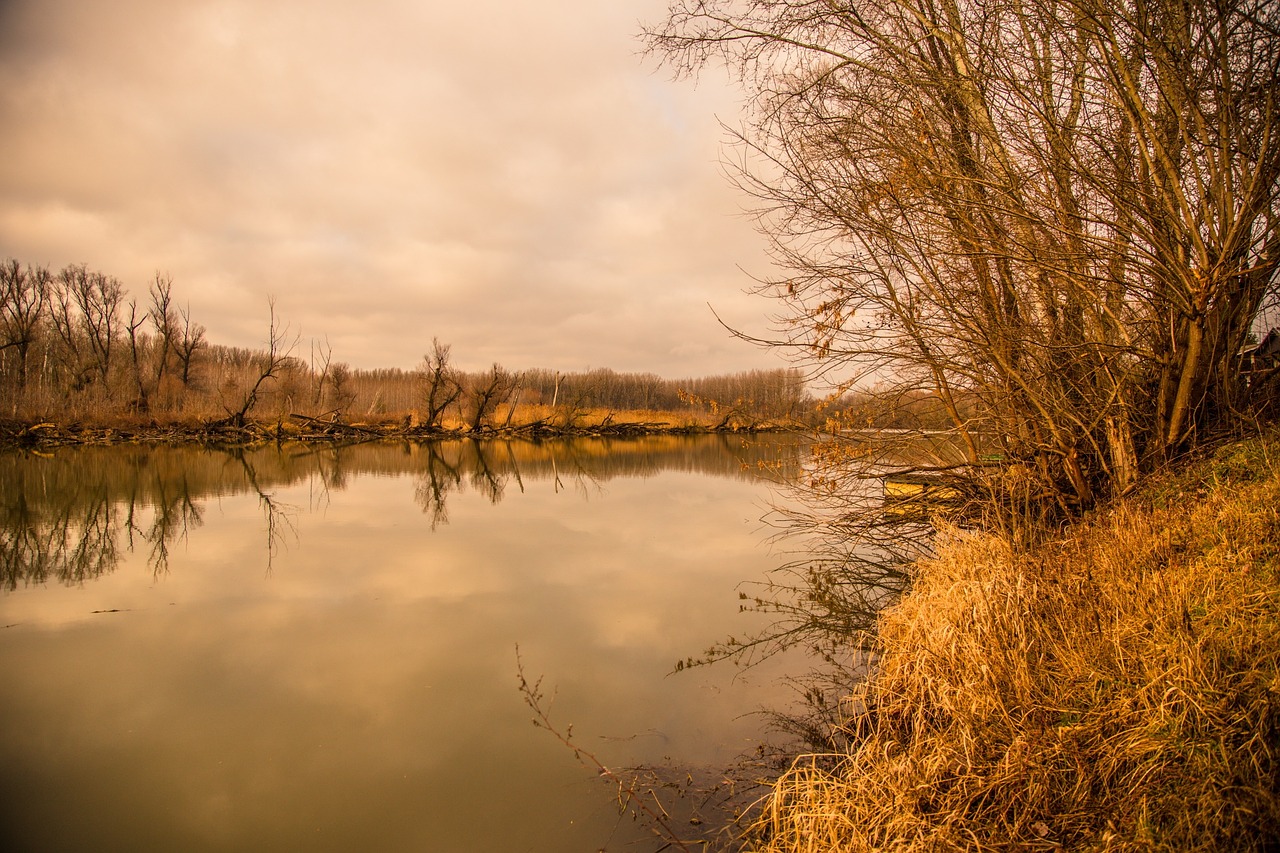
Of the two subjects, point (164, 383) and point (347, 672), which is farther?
point (164, 383)

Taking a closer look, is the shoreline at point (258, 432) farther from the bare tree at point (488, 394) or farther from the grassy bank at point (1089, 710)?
the grassy bank at point (1089, 710)

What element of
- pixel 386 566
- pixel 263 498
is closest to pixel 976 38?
pixel 386 566

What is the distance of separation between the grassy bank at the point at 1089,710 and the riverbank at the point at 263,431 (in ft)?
51.7

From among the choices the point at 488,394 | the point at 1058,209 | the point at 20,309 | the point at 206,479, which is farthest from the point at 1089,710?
the point at 20,309

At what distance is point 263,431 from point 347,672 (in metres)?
26.3

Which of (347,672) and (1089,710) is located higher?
(1089,710)

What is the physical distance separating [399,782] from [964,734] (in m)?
2.62

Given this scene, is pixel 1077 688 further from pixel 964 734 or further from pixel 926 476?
pixel 926 476

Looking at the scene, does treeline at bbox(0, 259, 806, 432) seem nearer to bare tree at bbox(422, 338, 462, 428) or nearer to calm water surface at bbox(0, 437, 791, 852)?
bare tree at bbox(422, 338, 462, 428)

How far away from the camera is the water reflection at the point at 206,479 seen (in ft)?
24.3

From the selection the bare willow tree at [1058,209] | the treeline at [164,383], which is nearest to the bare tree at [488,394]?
the treeline at [164,383]

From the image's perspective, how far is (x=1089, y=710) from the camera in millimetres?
2744

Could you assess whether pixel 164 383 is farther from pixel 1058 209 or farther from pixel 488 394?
pixel 1058 209

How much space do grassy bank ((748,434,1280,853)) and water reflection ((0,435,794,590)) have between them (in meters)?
3.01
